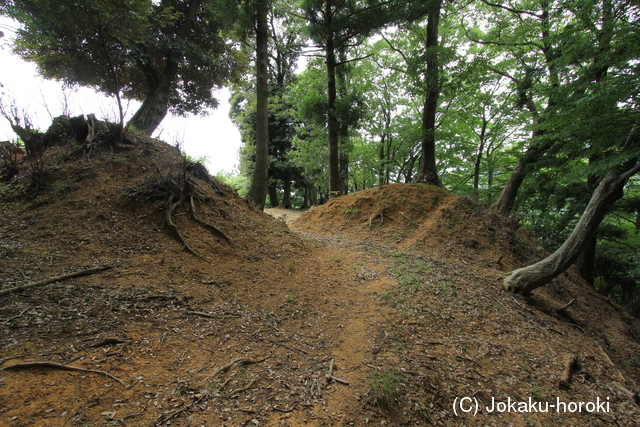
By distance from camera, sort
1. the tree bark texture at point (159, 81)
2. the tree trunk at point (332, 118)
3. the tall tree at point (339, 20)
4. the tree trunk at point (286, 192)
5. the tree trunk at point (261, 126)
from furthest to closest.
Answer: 1. the tree trunk at point (286, 192)
2. the tree trunk at point (332, 118)
3. the tree bark texture at point (159, 81)
4. the tall tree at point (339, 20)
5. the tree trunk at point (261, 126)

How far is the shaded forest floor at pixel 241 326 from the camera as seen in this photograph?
210 cm

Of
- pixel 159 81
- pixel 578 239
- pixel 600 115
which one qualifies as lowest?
pixel 578 239

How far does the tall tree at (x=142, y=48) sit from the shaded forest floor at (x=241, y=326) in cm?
275

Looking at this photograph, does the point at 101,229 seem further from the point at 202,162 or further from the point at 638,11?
the point at 638,11

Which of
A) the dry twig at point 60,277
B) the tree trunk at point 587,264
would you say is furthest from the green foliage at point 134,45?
the tree trunk at point 587,264

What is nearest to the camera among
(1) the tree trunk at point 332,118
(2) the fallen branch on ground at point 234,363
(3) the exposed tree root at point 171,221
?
(2) the fallen branch on ground at point 234,363

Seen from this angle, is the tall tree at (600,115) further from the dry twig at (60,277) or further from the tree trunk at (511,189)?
the dry twig at (60,277)

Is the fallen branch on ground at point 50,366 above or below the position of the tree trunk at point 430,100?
below

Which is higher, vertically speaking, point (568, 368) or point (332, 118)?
point (332, 118)

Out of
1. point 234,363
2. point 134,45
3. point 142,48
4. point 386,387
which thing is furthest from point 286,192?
point 386,387

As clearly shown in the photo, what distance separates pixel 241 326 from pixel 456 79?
8.94m

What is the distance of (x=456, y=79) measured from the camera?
26.5 feet

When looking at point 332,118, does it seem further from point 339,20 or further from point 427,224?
point 427,224

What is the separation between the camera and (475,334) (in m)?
3.88
